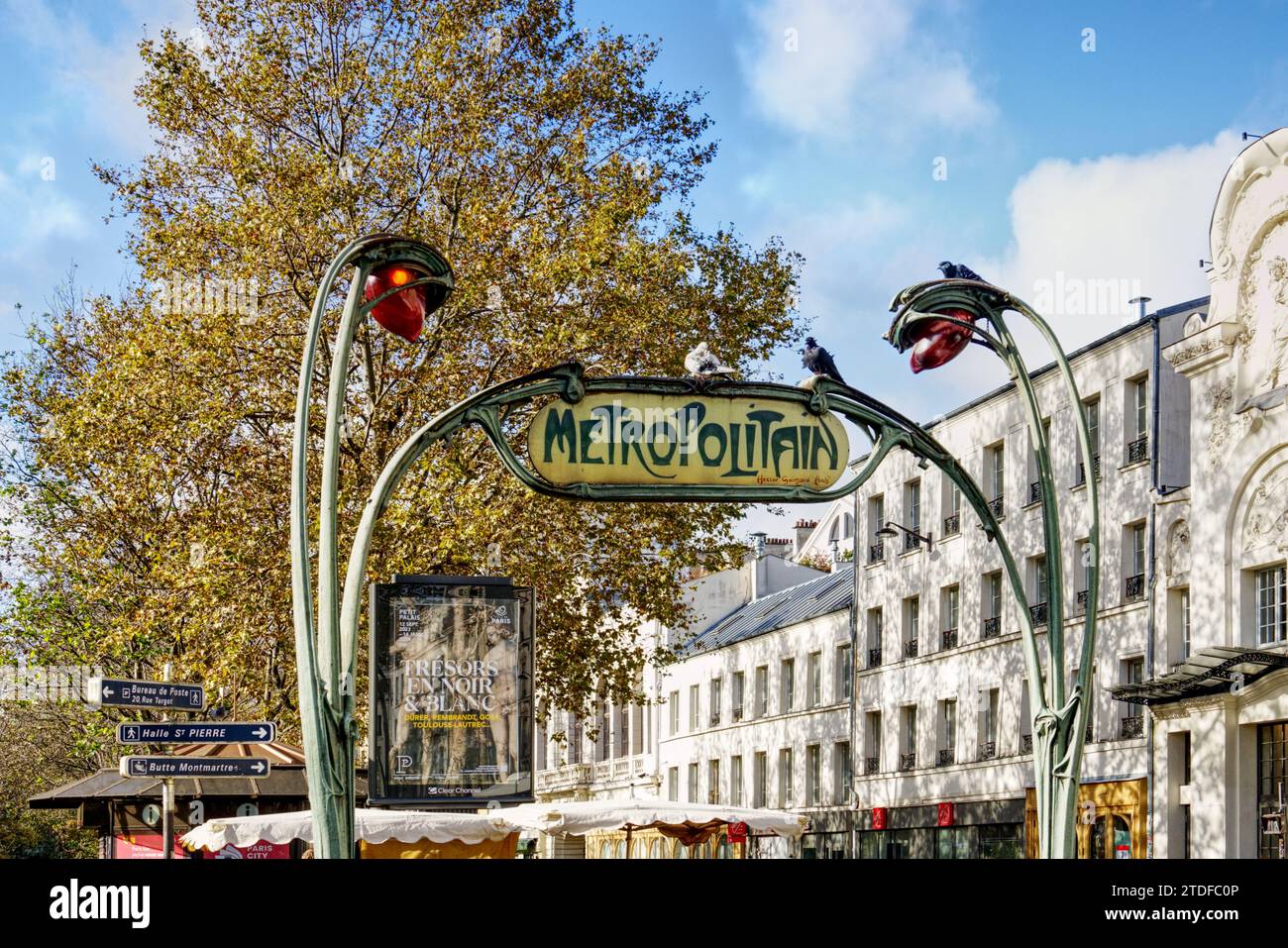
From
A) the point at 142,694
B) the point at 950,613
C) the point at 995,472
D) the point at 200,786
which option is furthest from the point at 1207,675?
the point at 142,694

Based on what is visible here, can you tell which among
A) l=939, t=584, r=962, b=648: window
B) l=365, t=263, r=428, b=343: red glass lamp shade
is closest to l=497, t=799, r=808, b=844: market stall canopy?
l=365, t=263, r=428, b=343: red glass lamp shade

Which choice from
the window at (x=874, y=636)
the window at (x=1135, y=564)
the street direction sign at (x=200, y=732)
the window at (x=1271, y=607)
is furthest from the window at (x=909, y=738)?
the street direction sign at (x=200, y=732)

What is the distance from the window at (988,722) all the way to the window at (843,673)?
820 cm

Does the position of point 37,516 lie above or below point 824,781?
above

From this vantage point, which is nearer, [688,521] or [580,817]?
[580,817]

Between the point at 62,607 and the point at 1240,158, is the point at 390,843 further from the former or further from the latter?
the point at 1240,158

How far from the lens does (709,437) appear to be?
12367 millimetres

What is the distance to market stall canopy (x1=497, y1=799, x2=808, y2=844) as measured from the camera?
2775 cm

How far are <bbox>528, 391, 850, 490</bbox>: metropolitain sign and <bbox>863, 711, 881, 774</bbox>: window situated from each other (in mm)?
37753

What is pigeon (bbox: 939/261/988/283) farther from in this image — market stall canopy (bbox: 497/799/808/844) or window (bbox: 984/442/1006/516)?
window (bbox: 984/442/1006/516)

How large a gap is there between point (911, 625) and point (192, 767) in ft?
110

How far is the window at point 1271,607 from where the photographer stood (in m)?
31.3

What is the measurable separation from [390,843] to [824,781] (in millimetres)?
29801
